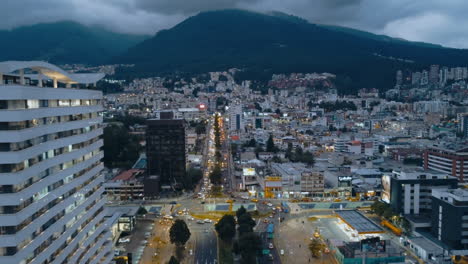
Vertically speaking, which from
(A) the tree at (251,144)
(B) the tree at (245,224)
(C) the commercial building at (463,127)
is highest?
(C) the commercial building at (463,127)

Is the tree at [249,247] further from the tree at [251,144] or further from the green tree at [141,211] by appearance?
the tree at [251,144]

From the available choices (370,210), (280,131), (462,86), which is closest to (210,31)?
(462,86)

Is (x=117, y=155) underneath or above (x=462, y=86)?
underneath

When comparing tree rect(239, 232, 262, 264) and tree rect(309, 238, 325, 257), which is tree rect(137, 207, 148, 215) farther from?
tree rect(309, 238, 325, 257)

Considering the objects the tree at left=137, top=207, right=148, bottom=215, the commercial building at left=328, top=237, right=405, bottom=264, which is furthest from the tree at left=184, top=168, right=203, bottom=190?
the commercial building at left=328, top=237, right=405, bottom=264

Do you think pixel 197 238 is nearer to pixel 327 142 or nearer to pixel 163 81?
pixel 327 142

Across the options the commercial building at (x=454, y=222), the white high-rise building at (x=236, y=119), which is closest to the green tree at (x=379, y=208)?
the commercial building at (x=454, y=222)

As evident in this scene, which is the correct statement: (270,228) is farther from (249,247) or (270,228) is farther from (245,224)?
(249,247)
